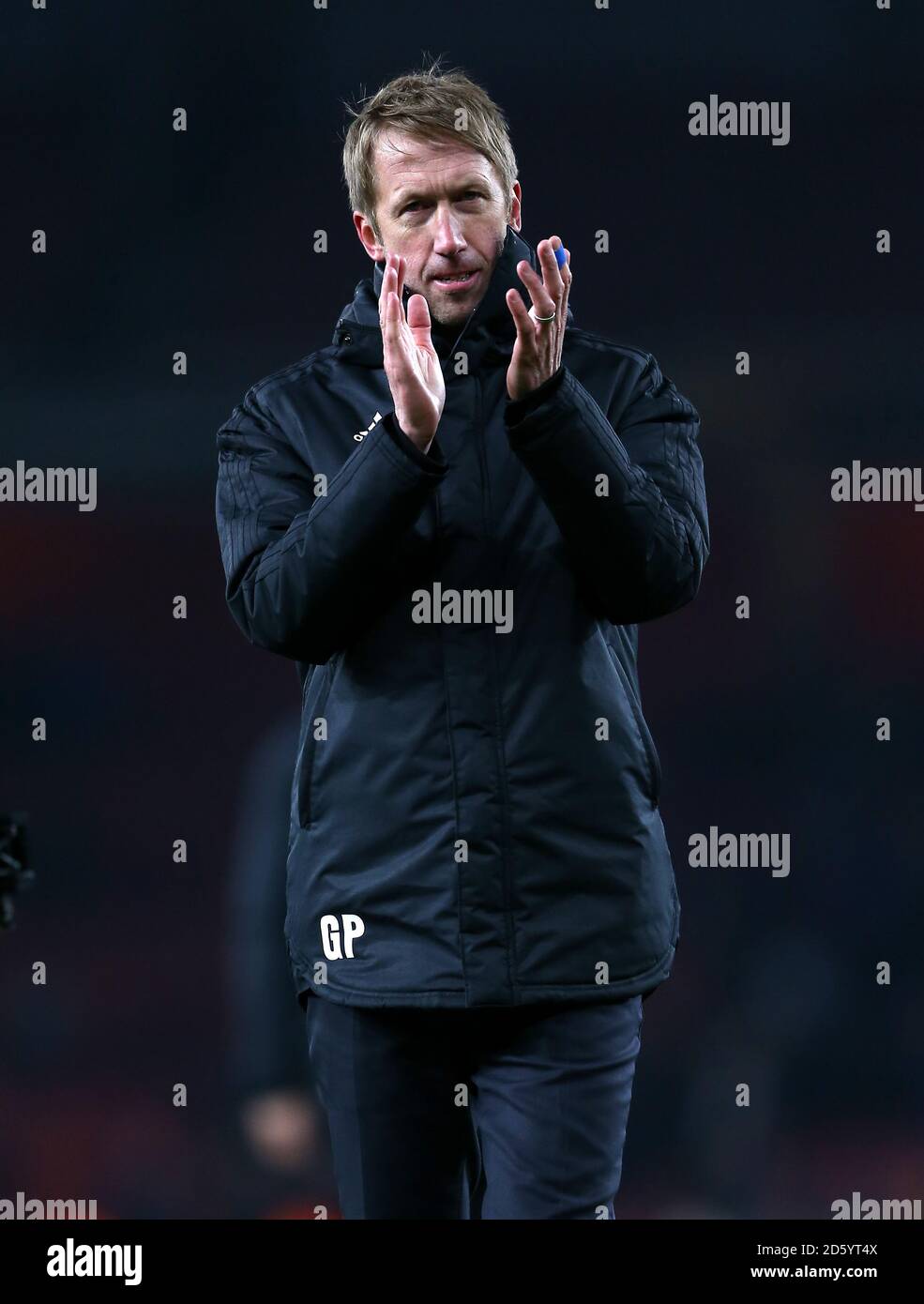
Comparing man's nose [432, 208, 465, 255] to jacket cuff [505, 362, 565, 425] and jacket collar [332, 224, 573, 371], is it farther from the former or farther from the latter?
jacket cuff [505, 362, 565, 425]

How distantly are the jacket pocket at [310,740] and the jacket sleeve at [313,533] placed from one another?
0.06ft

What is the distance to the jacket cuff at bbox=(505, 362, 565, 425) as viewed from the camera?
5.27 feet

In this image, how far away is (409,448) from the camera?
159 centimetres

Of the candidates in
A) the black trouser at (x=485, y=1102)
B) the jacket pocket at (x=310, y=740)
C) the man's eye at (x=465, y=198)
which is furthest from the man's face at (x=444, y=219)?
the black trouser at (x=485, y=1102)

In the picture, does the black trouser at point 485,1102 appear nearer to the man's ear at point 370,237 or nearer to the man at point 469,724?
the man at point 469,724

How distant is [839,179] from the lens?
8.69ft

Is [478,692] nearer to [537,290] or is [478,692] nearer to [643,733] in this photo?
[643,733]

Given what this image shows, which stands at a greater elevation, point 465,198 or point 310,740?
point 465,198

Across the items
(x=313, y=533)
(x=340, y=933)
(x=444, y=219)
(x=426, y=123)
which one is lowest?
(x=340, y=933)

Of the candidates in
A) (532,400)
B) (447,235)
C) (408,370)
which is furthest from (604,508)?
(447,235)

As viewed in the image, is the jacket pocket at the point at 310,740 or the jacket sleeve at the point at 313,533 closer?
the jacket sleeve at the point at 313,533

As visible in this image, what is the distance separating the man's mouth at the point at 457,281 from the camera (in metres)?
1.71

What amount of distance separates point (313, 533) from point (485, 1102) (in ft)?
2.01

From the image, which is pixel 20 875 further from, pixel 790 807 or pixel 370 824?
pixel 790 807
